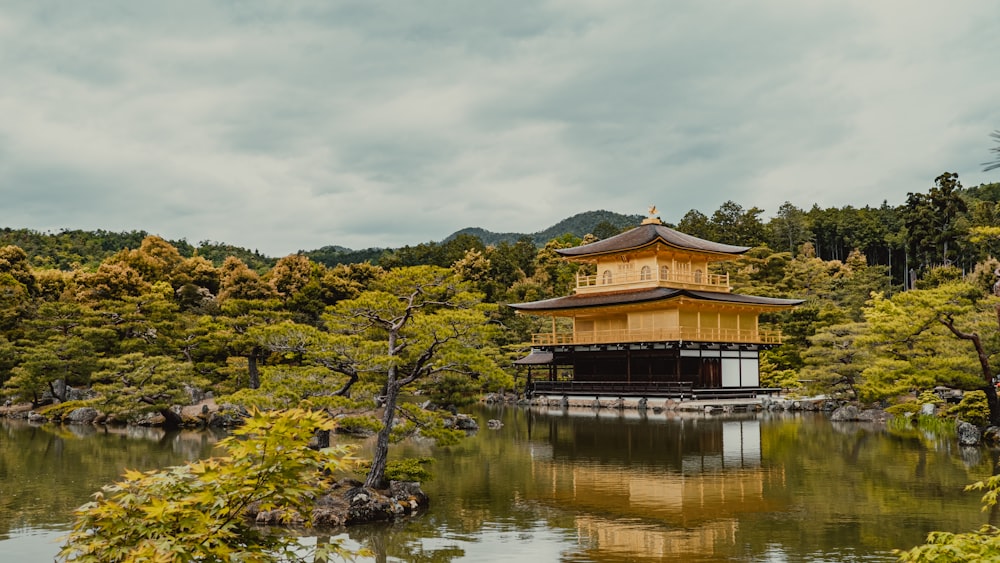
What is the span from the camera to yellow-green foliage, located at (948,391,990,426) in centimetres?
1973

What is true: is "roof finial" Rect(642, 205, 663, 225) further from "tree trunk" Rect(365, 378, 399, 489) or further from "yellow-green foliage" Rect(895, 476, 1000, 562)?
"yellow-green foliage" Rect(895, 476, 1000, 562)

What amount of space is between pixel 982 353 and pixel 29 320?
109 ft

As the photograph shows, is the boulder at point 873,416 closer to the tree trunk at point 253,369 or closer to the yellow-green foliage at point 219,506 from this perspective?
the tree trunk at point 253,369

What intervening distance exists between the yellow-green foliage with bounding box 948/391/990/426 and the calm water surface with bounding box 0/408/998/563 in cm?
100

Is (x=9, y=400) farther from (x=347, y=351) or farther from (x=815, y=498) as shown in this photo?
(x=815, y=498)

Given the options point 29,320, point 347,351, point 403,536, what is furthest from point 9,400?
point 403,536

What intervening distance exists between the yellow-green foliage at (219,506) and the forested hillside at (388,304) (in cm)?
622

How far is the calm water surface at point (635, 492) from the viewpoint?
988 cm

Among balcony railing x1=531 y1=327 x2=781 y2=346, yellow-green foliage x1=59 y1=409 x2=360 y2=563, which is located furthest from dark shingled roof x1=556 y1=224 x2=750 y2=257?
yellow-green foliage x1=59 y1=409 x2=360 y2=563

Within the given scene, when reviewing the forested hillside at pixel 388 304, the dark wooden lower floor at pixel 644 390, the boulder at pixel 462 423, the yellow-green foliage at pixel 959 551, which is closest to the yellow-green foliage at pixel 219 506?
the yellow-green foliage at pixel 959 551

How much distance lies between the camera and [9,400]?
106 ft

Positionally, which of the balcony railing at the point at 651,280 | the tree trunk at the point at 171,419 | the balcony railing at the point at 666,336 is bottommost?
the tree trunk at the point at 171,419

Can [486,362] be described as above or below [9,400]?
above

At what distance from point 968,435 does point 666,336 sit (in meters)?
14.5
